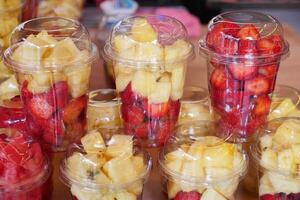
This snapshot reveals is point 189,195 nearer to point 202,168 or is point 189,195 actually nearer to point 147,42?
point 202,168

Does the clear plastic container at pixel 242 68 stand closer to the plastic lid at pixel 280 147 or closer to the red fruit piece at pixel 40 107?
the plastic lid at pixel 280 147

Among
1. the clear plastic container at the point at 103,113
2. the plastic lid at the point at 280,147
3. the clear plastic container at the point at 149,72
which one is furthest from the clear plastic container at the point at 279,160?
the clear plastic container at the point at 103,113

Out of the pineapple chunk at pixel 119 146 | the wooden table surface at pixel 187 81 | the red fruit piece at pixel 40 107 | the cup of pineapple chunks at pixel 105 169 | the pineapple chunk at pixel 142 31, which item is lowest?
the wooden table surface at pixel 187 81

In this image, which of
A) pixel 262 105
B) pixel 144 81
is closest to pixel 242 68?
pixel 262 105

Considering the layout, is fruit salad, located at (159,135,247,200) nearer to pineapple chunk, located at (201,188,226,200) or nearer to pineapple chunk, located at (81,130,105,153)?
pineapple chunk, located at (201,188,226,200)

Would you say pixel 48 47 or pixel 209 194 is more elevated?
pixel 48 47

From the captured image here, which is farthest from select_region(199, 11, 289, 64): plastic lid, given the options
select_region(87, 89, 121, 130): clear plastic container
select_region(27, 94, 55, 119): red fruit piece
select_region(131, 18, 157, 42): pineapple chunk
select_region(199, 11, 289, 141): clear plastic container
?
select_region(27, 94, 55, 119): red fruit piece

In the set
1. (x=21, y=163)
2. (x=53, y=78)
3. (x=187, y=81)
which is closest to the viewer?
(x=21, y=163)
